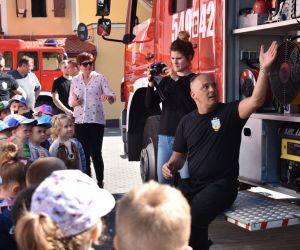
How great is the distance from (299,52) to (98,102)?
10.6 feet

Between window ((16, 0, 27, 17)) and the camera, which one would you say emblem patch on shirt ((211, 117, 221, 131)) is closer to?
the camera

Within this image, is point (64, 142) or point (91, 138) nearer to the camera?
point (64, 142)

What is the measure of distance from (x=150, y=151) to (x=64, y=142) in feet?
3.77

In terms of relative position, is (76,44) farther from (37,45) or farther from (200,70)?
→ (200,70)

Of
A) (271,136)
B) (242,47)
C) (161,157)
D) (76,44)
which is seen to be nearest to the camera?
(271,136)

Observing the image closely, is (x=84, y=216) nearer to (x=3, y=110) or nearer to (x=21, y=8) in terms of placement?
(x=3, y=110)

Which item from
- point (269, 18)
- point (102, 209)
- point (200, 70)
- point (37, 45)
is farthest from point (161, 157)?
point (37, 45)

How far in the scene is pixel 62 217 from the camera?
195 cm

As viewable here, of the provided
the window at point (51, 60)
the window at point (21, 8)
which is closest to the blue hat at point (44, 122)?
the window at point (51, 60)

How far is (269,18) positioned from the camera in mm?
4258

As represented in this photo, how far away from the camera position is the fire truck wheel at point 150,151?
5.77 metres

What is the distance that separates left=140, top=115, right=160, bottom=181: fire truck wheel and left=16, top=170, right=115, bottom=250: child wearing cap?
366 centimetres

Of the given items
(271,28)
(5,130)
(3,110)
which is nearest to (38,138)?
(5,130)

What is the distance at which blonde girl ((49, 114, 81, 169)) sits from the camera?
4926 mm
